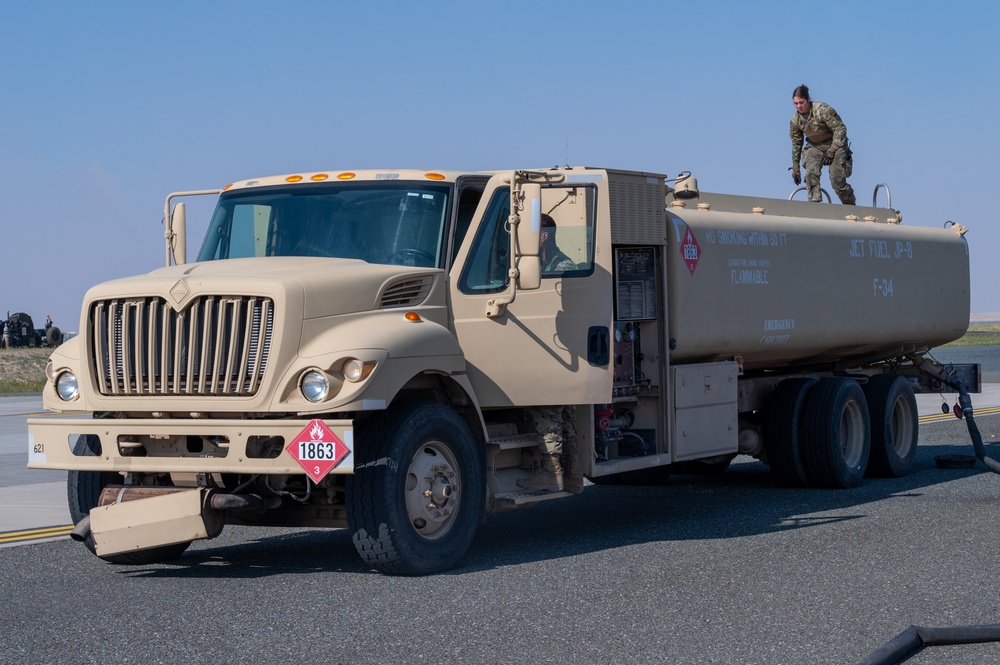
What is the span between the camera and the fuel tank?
1227cm

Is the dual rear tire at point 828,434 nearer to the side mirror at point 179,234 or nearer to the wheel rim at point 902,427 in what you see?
the wheel rim at point 902,427

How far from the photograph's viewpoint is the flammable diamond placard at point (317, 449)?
27.8 ft

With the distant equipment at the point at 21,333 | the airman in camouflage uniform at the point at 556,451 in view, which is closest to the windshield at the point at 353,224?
the airman in camouflage uniform at the point at 556,451

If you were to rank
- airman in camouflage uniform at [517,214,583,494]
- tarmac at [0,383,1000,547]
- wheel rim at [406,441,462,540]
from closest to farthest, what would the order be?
wheel rim at [406,441,462,540]
airman in camouflage uniform at [517,214,583,494]
tarmac at [0,383,1000,547]

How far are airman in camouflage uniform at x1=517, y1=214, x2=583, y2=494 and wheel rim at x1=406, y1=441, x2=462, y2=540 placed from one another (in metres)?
1.09

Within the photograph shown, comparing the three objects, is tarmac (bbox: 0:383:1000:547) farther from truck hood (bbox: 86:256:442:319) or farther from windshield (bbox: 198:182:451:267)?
windshield (bbox: 198:182:451:267)

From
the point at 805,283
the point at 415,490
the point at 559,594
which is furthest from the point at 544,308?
the point at 805,283

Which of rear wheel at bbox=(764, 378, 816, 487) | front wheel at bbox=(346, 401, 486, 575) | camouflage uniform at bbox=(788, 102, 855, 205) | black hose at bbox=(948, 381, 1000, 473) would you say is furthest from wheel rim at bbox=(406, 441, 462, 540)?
camouflage uniform at bbox=(788, 102, 855, 205)

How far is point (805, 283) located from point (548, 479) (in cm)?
465

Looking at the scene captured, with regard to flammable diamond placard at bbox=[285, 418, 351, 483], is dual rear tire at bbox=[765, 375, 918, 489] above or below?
below

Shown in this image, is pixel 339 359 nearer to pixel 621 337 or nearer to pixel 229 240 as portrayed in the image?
pixel 229 240

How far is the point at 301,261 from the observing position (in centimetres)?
964

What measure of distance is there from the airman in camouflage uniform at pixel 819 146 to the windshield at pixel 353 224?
8245mm

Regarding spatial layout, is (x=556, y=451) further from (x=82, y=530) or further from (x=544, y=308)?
(x=82, y=530)
